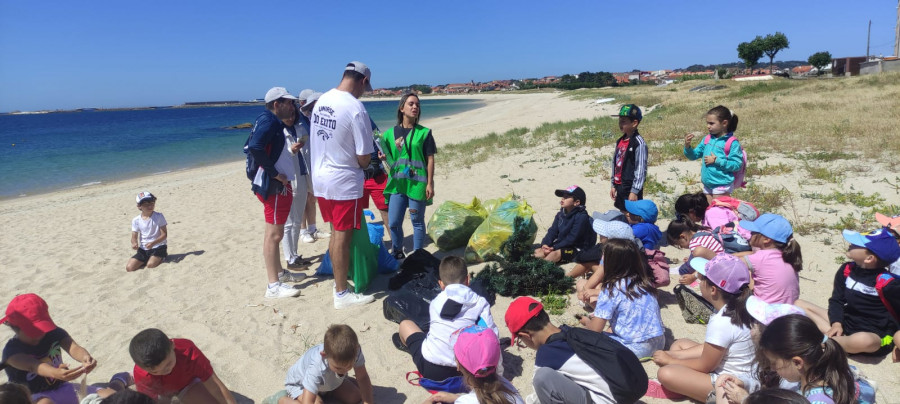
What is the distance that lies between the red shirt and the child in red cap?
0.38 metres

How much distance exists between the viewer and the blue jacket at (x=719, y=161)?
15.6 feet

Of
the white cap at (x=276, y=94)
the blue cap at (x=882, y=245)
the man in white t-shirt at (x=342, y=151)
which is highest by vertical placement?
the white cap at (x=276, y=94)

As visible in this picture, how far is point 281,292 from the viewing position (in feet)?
14.4

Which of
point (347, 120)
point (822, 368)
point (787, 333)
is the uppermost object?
point (347, 120)

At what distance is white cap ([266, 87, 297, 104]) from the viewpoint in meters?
4.38

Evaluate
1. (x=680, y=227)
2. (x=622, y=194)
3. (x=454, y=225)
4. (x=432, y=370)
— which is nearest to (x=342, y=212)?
(x=432, y=370)

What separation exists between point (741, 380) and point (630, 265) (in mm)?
849

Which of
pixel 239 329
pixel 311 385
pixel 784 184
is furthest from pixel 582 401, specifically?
pixel 784 184

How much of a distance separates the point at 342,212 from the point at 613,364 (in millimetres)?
2311

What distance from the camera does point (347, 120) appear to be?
3.59 metres

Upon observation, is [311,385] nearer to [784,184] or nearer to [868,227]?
[868,227]

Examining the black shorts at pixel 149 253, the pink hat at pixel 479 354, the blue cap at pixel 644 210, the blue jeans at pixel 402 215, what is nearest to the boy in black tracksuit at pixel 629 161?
the blue cap at pixel 644 210

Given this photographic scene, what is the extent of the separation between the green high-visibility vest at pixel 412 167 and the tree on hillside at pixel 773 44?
64.3m

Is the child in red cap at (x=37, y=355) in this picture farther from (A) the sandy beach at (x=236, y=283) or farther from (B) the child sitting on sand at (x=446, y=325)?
(B) the child sitting on sand at (x=446, y=325)
